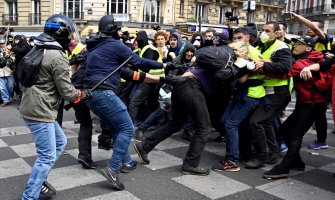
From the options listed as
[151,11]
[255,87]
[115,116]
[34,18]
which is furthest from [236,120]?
[34,18]

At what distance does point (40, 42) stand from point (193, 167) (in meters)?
2.38

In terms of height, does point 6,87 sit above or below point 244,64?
below

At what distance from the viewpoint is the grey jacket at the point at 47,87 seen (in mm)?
3561

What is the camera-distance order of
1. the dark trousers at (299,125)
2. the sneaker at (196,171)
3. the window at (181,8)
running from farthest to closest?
the window at (181,8) → the sneaker at (196,171) → the dark trousers at (299,125)

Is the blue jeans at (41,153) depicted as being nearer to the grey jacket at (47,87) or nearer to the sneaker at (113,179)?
the grey jacket at (47,87)

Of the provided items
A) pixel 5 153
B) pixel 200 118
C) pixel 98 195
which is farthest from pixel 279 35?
pixel 5 153

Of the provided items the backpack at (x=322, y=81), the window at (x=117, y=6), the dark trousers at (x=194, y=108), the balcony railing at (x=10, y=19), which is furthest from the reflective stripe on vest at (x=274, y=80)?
the balcony railing at (x=10, y=19)

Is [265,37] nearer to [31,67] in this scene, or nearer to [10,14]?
[31,67]

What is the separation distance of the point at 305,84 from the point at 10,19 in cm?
3392

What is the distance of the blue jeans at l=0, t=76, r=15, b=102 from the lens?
10242 millimetres

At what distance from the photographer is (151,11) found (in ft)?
110

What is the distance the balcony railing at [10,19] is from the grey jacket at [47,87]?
3322cm

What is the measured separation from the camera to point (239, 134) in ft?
18.1

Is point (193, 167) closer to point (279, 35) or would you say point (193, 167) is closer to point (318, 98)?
point (318, 98)
